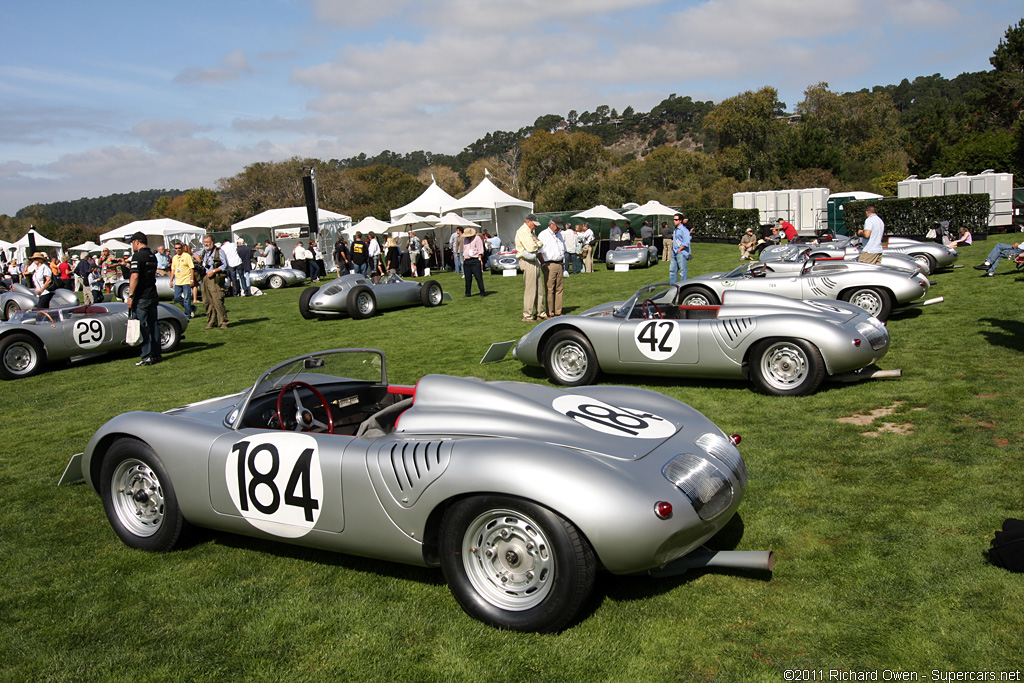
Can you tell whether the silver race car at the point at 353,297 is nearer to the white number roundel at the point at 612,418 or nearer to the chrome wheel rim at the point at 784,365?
the chrome wheel rim at the point at 784,365

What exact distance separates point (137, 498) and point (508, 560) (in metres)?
2.60

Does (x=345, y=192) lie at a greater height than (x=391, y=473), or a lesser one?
greater

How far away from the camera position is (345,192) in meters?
75.2

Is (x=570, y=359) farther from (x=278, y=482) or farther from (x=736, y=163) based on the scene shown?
(x=736, y=163)

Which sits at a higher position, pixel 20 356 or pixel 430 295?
pixel 430 295

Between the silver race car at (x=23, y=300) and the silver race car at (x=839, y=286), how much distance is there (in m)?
14.3

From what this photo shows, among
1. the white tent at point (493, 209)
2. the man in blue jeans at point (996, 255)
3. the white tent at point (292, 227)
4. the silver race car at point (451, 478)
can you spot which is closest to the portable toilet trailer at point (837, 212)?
the white tent at point (493, 209)

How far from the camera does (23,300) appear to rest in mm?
16688

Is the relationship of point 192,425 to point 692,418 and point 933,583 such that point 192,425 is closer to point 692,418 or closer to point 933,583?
point 692,418

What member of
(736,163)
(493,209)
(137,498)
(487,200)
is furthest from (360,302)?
(736,163)


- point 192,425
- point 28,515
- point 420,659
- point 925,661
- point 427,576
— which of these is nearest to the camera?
point 925,661

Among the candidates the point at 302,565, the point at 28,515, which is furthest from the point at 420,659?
the point at 28,515

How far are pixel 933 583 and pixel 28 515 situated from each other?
5732 millimetres

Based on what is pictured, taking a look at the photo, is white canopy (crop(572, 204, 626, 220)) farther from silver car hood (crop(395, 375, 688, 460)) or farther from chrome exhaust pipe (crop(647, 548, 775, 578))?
chrome exhaust pipe (crop(647, 548, 775, 578))
